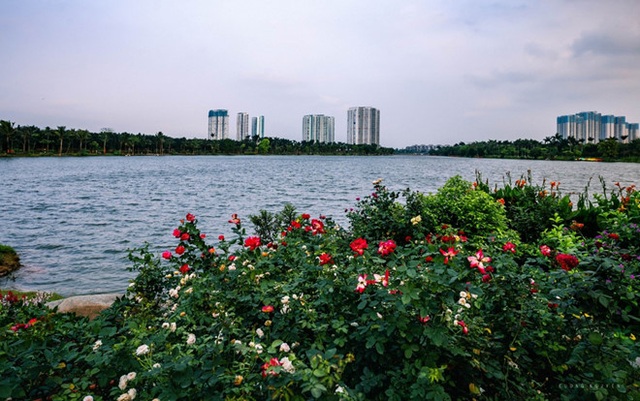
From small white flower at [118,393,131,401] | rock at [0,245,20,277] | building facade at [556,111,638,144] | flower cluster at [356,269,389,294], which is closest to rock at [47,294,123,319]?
small white flower at [118,393,131,401]

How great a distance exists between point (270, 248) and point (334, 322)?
2.43 m

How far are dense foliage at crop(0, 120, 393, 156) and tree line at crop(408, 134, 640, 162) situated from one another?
101 meters

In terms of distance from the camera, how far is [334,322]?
8.05ft

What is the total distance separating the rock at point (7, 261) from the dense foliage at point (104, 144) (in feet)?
415

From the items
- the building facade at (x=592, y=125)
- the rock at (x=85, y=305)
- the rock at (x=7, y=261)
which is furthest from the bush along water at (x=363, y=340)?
the building facade at (x=592, y=125)

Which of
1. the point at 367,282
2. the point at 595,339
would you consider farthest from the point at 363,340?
the point at 595,339

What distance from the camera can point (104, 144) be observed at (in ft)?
466

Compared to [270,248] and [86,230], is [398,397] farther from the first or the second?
[86,230]

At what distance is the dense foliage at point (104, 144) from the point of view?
398ft

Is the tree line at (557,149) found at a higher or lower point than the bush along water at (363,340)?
higher

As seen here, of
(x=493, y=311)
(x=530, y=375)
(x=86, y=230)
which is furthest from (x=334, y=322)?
(x=86, y=230)

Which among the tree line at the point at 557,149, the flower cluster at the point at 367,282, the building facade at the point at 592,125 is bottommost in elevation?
the flower cluster at the point at 367,282

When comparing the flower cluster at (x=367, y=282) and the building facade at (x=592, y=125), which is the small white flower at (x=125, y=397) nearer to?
the flower cluster at (x=367, y=282)

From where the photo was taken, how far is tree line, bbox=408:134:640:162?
110 m
